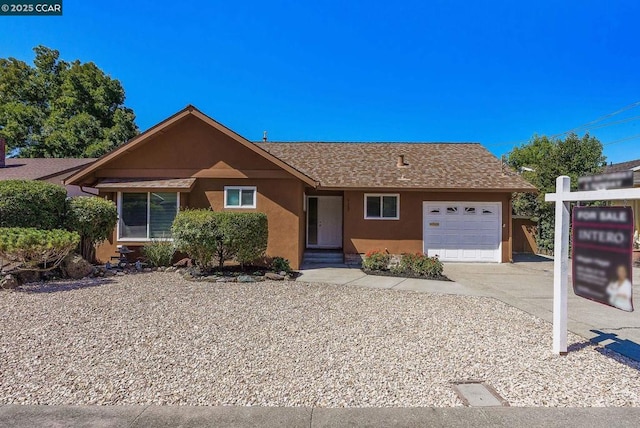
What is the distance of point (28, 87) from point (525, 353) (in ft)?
113

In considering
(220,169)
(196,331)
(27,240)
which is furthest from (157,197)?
(196,331)

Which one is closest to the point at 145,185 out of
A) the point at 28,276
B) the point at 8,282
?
the point at 28,276

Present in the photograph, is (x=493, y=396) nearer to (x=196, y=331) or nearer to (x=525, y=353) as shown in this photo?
(x=525, y=353)

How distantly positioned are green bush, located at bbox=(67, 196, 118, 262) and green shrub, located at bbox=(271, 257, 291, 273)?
4.75 meters

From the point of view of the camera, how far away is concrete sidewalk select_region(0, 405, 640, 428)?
2992 millimetres

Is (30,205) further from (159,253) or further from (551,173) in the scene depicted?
(551,173)

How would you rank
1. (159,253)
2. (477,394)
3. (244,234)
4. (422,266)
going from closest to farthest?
(477,394), (244,234), (422,266), (159,253)

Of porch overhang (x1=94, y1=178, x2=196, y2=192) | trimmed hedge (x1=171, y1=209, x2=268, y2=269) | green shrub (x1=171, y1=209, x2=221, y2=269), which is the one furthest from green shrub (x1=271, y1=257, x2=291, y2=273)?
porch overhang (x1=94, y1=178, x2=196, y2=192)

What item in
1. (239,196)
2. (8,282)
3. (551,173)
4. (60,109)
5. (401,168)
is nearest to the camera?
(8,282)

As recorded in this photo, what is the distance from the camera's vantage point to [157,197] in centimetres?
1139

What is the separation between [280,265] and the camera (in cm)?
1038

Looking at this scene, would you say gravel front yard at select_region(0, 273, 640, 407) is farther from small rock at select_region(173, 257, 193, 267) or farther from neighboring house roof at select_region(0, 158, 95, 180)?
neighboring house roof at select_region(0, 158, 95, 180)

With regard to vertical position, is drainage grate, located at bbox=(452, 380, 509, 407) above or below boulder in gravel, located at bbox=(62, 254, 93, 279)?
below

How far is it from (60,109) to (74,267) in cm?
2240
